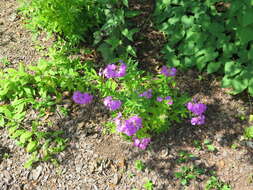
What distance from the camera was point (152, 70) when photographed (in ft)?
11.2

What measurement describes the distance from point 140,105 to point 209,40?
107 cm

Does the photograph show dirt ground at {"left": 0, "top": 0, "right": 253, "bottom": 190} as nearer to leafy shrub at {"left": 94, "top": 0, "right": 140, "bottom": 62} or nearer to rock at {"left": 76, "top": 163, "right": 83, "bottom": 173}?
rock at {"left": 76, "top": 163, "right": 83, "bottom": 173}

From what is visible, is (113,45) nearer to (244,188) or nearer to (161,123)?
(161,123)

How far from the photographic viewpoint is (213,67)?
3.02 meters

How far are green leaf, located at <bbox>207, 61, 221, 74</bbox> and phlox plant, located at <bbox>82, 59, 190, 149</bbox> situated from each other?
1.44 feet

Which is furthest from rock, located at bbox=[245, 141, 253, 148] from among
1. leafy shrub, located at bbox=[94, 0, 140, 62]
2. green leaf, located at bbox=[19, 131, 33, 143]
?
green leaf, located at bbox=[19, 131, 33, 143]

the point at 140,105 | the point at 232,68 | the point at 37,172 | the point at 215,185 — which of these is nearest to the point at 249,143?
the point at 215,185

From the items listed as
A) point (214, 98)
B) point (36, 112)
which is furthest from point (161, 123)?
point (36, 112)

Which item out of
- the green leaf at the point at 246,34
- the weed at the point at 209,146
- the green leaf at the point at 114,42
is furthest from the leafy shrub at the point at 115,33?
the weed at the point at 209,146

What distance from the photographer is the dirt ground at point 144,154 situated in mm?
2645

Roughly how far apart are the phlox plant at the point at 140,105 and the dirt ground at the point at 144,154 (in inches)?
6.5

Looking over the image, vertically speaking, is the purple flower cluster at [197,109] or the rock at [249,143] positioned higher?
the purple flower cluster at [197,109]

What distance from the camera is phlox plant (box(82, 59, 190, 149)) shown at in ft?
8.16

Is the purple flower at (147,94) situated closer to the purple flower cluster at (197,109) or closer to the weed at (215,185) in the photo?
the purple flower cluster at (197,109)
